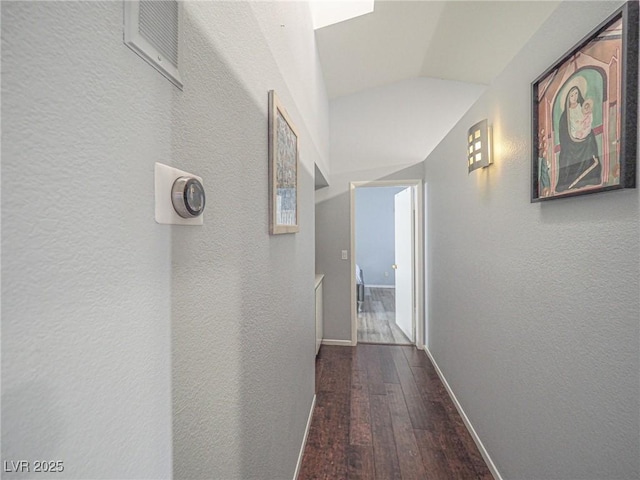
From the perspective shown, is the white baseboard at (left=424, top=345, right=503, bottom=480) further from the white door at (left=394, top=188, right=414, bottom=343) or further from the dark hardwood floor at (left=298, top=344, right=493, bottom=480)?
the white door at (left=394, top=188, right=414, bottom=343)

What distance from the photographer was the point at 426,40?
9.18 ft

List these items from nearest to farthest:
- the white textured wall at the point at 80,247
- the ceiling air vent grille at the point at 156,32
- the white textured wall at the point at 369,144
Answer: the white textured wall at the point at 80,247 → the ceiling air vent grille at the point at 156,32 → the white textured wall at the point at 369,144

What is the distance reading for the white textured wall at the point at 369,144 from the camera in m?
3.51

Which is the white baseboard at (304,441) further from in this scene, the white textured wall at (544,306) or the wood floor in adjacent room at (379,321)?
the wood floor in adjacent room at (379,321)

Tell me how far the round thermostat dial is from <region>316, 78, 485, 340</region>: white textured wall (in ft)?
10.1

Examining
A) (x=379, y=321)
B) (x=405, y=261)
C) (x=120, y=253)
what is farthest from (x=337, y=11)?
(x=379, y=321)

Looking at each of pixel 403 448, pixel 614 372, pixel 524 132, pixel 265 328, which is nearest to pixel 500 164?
pixel 524 132

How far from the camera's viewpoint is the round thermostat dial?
0.53 metres

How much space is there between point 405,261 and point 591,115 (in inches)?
116

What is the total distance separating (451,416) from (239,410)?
196cm

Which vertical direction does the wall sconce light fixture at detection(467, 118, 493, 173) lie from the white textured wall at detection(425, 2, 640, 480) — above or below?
above

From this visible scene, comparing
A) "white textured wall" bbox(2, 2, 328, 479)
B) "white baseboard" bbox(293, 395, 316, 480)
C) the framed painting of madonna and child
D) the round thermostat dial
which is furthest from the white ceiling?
"white baseboard" bbox(293, 395, 316, 480)

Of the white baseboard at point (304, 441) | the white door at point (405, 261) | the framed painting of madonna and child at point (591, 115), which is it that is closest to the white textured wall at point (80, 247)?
the framed painting of madonna and child at point (591, 115)

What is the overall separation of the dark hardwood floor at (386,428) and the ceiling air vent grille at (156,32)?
6.53ft
